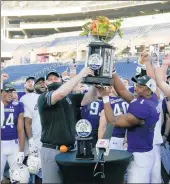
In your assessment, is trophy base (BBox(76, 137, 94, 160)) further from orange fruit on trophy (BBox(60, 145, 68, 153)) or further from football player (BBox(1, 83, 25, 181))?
football player (BBox(1, 83, 25, 181))

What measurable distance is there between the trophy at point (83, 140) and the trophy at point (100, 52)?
15.1 inches

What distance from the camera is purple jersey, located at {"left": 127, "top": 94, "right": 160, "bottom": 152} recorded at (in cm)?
373

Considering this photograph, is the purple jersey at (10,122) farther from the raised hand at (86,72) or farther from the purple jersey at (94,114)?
the raised hand at (86,72)

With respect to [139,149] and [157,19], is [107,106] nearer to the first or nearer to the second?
[139,149]

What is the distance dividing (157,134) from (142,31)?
27259 mm

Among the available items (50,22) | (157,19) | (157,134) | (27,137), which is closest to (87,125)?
(157,134)

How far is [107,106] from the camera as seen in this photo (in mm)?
3795

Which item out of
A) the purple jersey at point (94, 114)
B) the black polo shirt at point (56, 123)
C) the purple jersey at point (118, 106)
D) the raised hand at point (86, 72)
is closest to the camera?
the raised hand at point (86, 72)

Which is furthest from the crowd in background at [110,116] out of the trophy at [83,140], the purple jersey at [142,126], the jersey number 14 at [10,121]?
the jersey number 14 at [10,121]

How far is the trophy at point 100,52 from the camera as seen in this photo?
3600 millimetres

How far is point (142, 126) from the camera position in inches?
151

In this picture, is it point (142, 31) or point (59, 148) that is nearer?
point (59, 148)

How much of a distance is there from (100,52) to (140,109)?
626 mm

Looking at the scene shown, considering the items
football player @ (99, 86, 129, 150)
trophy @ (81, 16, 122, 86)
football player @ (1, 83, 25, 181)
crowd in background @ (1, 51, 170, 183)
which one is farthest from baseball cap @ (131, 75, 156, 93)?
football player @ (1, 83, 25, 181)
